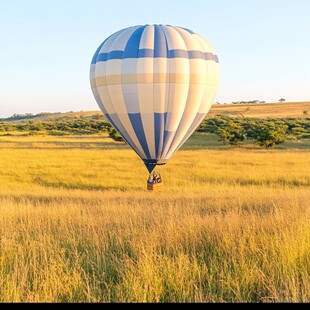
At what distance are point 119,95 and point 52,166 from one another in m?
12.0

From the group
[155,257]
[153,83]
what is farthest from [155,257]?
[153,83]

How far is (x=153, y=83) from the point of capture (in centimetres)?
1620

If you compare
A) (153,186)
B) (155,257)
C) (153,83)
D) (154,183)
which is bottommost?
(153,186)

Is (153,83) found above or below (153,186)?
above

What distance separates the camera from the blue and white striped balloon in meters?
16.2

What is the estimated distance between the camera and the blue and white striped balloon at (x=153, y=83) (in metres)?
16.2

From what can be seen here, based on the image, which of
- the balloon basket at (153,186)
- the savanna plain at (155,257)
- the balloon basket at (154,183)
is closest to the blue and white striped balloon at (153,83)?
the balloon basket at (154,183)

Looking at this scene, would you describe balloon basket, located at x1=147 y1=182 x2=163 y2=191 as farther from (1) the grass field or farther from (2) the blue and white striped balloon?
(1) the grass field

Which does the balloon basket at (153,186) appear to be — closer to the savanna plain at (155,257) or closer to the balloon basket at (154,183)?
the balloon basket at (154,183)

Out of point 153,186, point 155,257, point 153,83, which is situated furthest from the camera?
point 153,186

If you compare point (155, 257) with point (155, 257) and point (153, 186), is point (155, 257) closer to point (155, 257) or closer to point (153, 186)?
point (155, 257)

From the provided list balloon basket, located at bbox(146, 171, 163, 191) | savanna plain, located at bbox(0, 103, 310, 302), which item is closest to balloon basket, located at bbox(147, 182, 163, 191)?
balloon basket, located at bbox(146, 171, 163, 191)

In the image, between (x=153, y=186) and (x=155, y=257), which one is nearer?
(x=155, y=257)
